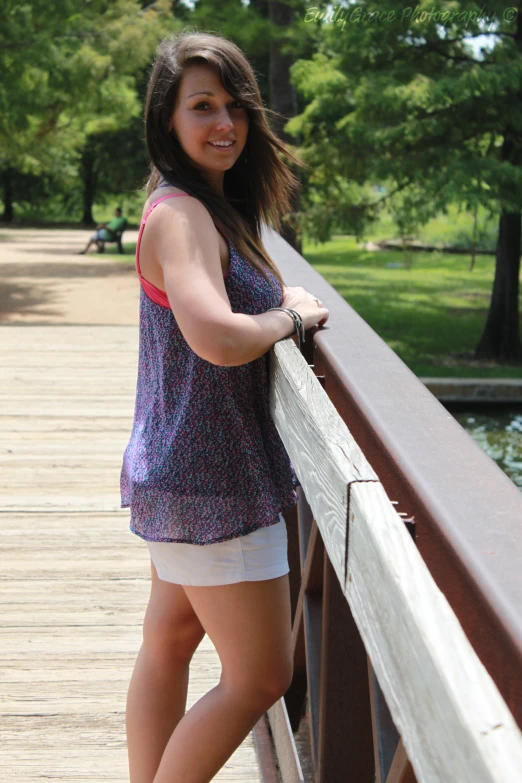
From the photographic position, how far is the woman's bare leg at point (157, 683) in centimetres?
192

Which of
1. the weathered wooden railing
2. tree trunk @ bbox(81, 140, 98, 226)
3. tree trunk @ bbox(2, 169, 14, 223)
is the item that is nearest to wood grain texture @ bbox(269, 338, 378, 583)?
the weathered wooden railing

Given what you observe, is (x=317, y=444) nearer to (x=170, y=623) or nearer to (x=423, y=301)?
(x=170, y=623)

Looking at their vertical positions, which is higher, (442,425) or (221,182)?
(221,182)

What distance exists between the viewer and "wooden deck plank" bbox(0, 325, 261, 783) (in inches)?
98.5

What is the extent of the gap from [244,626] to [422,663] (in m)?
0.90


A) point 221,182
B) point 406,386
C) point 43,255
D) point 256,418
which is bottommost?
point 43,255

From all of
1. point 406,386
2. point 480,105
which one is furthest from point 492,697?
point 480,105

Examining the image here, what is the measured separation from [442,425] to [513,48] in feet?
39.7

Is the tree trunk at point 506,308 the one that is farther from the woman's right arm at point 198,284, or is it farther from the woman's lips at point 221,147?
the woman's right arm at point 198,284

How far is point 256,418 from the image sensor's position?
1865mm

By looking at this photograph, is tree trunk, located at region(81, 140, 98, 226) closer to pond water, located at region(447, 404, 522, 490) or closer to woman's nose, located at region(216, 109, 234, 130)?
pond water, located at region(447, 404, 522, 490)

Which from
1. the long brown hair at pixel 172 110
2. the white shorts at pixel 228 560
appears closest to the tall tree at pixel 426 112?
the long brown hair at pixel 172 110

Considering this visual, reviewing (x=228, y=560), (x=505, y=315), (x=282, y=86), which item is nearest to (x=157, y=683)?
(x=228, y=560)

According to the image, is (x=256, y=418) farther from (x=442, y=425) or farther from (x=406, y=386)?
(x=442, y=425)
